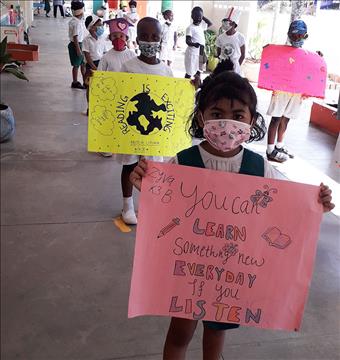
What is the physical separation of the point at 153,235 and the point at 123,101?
4.56 ft

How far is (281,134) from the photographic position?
547 centimetres

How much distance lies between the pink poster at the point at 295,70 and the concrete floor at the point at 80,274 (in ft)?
3.14

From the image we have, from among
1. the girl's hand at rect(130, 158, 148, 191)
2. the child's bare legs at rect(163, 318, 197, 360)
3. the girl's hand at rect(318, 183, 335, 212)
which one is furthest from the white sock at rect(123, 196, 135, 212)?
the girl's hand at rect(318, 183, 335, 212)

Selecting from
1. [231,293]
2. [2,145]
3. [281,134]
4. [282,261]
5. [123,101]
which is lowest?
[2,145]

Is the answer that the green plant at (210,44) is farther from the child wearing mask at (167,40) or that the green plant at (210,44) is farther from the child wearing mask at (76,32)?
the child wearing mask at (76,32)

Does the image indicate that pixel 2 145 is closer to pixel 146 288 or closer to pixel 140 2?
pixel 146 288

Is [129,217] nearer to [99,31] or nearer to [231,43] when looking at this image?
[99,31]

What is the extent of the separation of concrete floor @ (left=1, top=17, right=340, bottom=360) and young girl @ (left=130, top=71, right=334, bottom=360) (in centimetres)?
66

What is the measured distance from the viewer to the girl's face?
162cm

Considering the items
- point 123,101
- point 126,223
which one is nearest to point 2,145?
point 126,223

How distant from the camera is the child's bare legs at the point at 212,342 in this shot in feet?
6.08

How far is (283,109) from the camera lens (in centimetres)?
519

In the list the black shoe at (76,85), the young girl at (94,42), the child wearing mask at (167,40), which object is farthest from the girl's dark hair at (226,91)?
the child wearing mask at (167,40)

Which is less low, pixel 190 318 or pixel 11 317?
pixel 190 318
